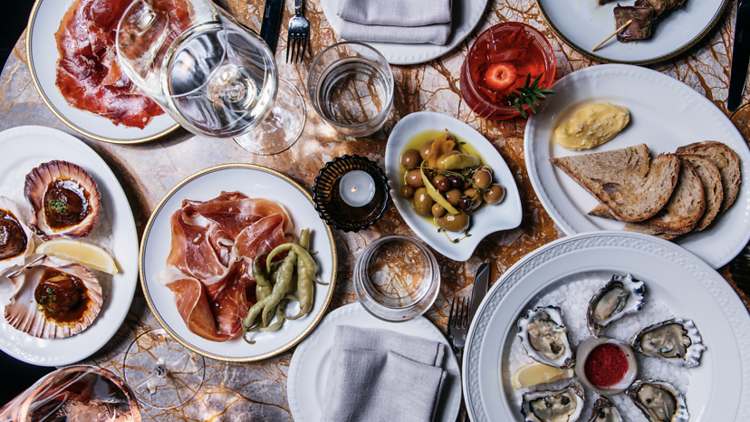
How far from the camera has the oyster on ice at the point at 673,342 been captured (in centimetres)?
138

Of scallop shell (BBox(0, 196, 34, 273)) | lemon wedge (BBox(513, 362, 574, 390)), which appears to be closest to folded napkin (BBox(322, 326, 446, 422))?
lemon wedge (BBox(513, 362, 574, 390))

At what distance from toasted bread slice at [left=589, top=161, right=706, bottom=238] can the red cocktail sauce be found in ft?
1.42

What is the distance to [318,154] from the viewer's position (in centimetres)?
149

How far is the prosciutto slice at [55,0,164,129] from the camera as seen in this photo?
1.40 meters

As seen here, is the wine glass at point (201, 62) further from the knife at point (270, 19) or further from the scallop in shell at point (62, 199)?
the scallop in shell at point (62, 199)

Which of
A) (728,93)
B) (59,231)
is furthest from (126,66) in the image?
(728,93)

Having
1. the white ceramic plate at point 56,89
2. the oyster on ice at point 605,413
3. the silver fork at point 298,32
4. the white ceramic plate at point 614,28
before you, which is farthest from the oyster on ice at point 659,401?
the white ceramic plate at point 56,89

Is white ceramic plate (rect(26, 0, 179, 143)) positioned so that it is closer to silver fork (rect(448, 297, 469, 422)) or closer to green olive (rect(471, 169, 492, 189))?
green olive (rect(471, 169, 492, 189))

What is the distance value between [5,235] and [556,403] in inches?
81.7

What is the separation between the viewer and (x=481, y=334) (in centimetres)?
136

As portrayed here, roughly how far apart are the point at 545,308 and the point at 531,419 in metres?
0.38

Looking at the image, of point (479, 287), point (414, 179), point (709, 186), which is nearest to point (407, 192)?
point (414, 179)

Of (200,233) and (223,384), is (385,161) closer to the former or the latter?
(200,233)

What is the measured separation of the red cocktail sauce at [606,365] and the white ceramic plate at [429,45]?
3.87 feet
